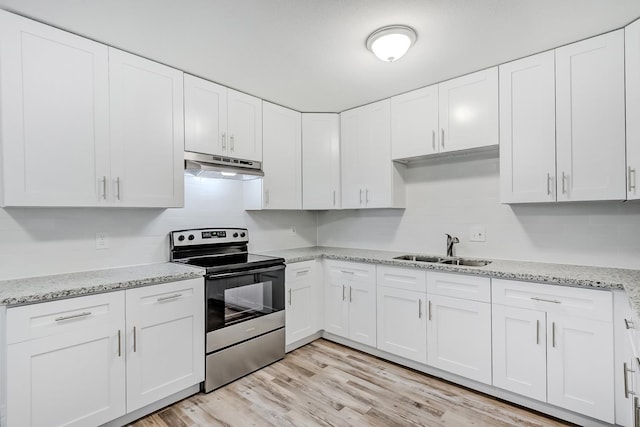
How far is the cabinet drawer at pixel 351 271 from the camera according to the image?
2.91 meters

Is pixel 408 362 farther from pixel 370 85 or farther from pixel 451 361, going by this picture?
pixel 370 85

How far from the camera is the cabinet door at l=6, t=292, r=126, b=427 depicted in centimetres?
162

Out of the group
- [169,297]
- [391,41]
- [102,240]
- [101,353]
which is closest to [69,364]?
[101,353]

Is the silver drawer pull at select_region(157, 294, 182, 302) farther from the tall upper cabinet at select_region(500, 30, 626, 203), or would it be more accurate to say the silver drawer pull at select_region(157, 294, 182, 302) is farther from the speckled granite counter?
the tall upper cabinet at select_region(500, 30, 626, 203)

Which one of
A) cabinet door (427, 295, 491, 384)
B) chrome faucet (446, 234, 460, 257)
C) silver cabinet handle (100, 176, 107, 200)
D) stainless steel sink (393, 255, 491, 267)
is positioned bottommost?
cabinet door (427, 295, 491, 384)

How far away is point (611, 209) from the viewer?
2260 millimetres

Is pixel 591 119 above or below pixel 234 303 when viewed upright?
above

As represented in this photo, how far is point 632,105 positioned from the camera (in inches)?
76.0

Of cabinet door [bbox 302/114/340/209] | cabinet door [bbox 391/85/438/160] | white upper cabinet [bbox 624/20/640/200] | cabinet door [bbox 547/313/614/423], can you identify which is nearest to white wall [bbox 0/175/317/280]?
cabinet door [bbox 302/114/340/209]

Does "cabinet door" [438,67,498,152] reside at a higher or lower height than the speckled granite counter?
higher

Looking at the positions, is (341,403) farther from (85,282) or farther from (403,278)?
(85,282)

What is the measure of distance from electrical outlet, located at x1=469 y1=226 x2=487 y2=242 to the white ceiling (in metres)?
1.28

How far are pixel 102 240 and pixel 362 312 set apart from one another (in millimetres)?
2160

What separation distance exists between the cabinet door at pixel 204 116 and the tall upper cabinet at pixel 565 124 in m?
2.19
